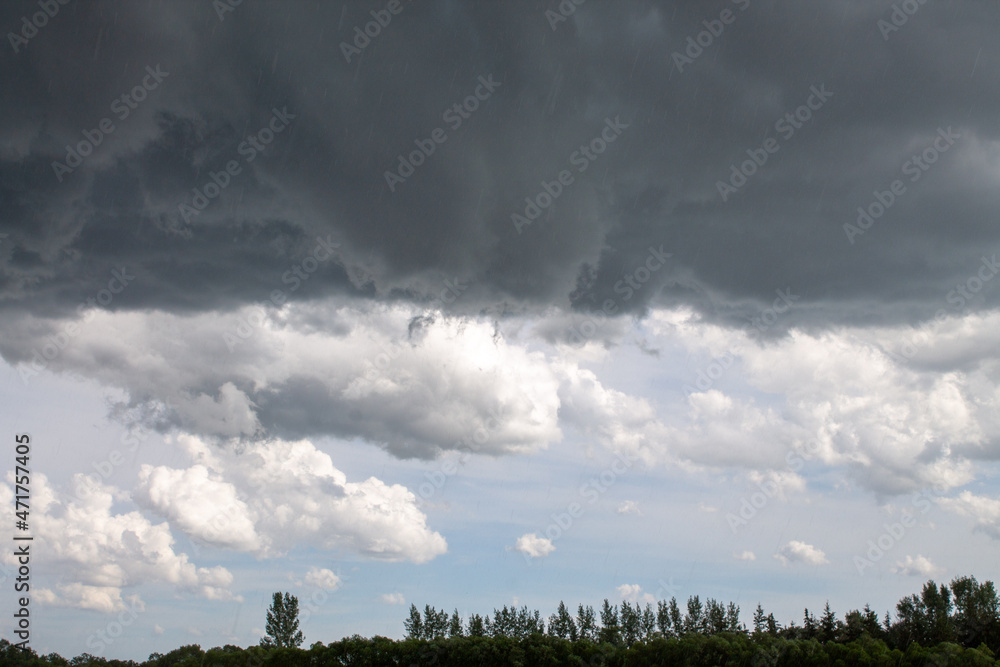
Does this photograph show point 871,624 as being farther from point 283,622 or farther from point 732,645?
point 283,622

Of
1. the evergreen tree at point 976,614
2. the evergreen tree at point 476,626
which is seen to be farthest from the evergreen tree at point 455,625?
the evergreen tree at point 976,614

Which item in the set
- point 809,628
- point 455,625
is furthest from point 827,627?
point 455,625

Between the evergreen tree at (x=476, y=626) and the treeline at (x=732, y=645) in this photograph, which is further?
the evergreen tree at (x=476, y=626)

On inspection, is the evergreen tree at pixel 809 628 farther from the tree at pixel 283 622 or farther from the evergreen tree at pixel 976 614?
the tree at pixel 283 622

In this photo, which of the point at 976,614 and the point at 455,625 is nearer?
the point at 976,614

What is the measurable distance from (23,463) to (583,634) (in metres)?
128

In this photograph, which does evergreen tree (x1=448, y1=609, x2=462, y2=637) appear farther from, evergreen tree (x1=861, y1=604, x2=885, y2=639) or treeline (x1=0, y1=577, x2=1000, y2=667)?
evergreen tree (x1=861, y1=604, x2=885, y2=639)

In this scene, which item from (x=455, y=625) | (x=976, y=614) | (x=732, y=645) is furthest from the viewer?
(x=455, y=625)

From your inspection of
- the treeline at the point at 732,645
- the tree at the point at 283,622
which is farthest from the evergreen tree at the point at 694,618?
the tree at the point at 283,622

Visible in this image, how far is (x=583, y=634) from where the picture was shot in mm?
155125

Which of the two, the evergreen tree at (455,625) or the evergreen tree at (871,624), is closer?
the evergreen tree at (871,624)

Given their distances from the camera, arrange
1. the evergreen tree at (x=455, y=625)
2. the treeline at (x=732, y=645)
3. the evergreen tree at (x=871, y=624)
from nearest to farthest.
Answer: the treeline at (x=732, y=645), the evergreen tree at (x=871, y=624), the evergreen tree at (x=455, y=625)

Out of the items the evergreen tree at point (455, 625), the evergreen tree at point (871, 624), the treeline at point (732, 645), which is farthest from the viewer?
the evergreen tree at point (455, 625)

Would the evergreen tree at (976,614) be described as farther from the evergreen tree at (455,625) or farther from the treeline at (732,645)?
the evergreen tree at (455,625)
